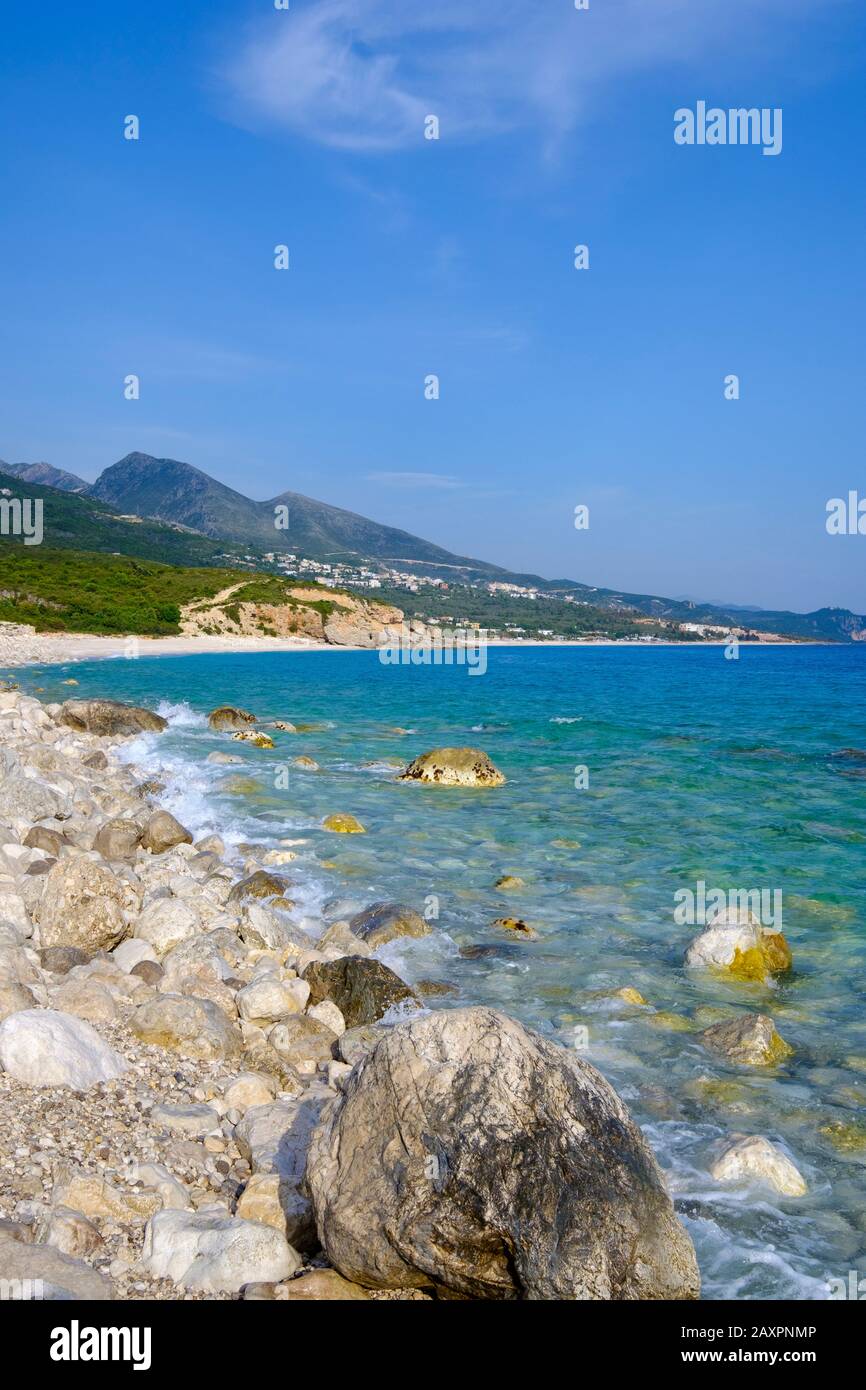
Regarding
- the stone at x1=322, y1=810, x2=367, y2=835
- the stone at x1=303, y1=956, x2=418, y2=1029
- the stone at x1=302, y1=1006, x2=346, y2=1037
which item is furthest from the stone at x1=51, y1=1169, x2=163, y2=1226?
the stone at x1=322, y1=810, x2=367, y2=835

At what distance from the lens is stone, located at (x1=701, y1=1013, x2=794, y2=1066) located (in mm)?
8320

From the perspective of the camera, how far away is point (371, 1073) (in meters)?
5.22

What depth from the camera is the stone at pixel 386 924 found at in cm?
1131

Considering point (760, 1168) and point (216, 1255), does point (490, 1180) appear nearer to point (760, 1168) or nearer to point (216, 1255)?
point (216, 1255)

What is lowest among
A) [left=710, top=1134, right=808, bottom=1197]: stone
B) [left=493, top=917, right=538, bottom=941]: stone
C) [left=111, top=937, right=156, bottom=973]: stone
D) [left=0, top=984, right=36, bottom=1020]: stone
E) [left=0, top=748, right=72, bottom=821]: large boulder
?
[left=710, top=1134, right=808, bottom=1197]: stone

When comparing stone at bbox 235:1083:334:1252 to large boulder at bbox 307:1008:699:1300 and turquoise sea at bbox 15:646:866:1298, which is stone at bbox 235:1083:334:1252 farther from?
turquoise sea at bbox 15:646:866:1298

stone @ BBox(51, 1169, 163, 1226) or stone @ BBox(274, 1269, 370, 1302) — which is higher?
stone @ BBox(51, 1169, 163, 1226)

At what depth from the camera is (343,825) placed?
17.7 m

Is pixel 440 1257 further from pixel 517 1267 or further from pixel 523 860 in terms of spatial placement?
pixel 523 860

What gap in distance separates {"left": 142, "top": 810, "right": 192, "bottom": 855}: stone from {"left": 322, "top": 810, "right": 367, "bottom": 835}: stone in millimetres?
3248

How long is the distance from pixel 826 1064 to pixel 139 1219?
21.4 feet

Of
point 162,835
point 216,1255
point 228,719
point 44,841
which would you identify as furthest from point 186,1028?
point 228,719

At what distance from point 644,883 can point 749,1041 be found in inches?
235

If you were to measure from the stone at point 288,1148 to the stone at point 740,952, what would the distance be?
5616mm
